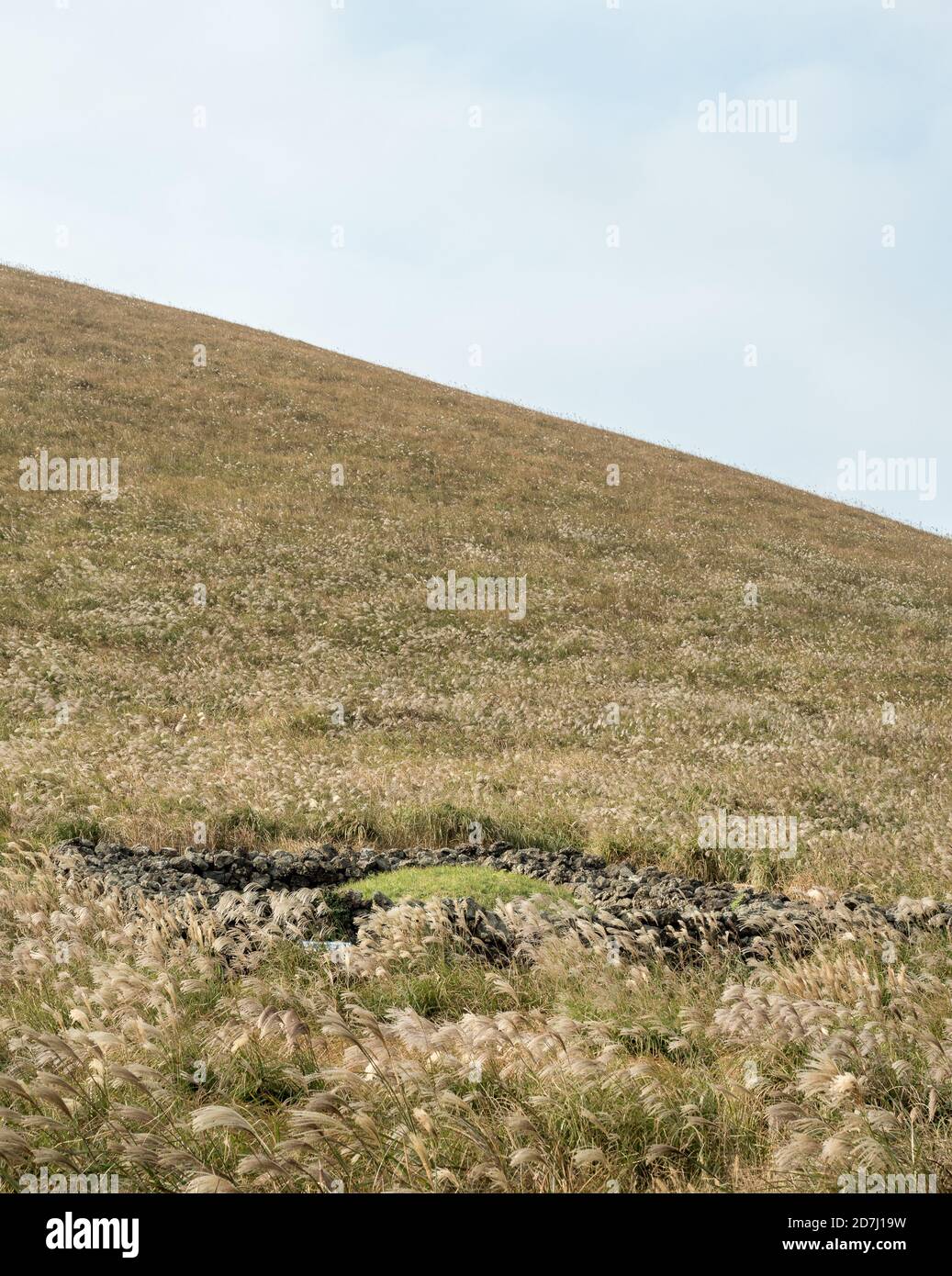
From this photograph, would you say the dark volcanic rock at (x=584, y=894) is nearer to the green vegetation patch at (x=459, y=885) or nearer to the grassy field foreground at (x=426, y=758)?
the green vegetation patch at (x=459, y=885)

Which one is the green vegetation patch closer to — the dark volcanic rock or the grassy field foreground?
the dark volcanic rock

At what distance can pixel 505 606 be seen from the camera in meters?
27.5

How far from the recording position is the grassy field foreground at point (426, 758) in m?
4.11

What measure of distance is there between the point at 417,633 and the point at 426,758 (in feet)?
28.2

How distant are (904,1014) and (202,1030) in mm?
3848

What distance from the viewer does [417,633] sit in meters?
24.5

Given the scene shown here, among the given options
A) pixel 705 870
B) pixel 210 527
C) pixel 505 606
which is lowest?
pixel 705 870

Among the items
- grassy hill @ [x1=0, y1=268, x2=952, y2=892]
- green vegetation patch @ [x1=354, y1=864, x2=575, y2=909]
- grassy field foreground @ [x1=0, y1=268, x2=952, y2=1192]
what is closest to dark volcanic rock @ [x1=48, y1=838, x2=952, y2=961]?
green vegetation patch @ [x1=354, y1=864, x2=575, y2=909]

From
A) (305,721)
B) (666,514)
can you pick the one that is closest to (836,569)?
(666,514)

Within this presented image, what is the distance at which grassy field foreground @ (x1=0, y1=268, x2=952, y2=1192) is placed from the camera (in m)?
4.11

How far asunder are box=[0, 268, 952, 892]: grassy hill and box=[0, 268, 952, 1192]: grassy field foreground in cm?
12

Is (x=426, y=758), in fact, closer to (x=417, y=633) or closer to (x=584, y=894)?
(x=584, y=894)
